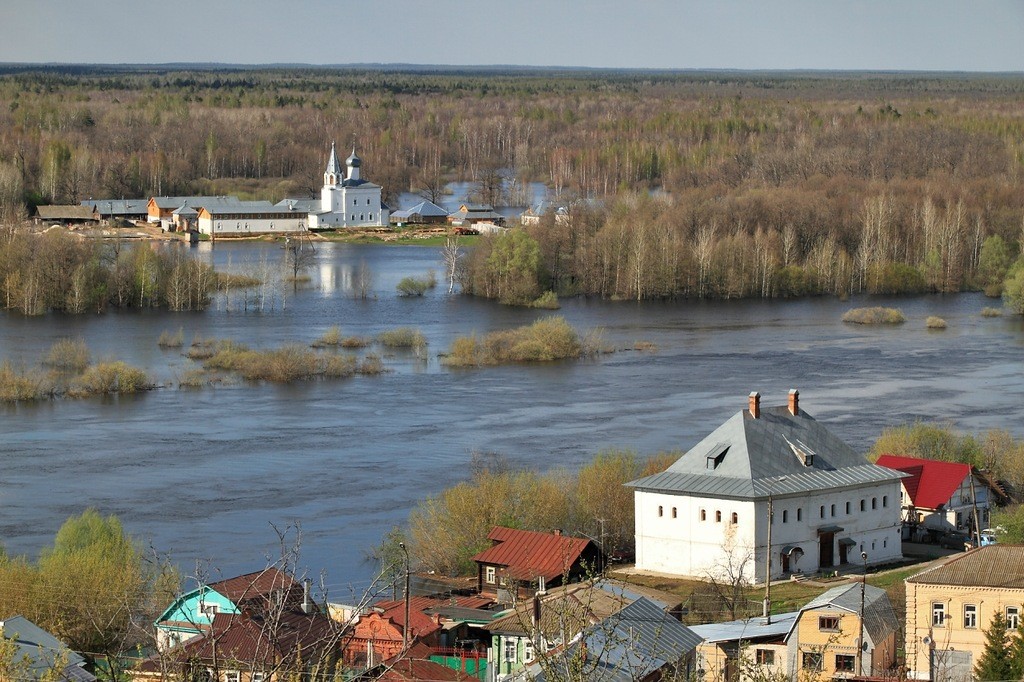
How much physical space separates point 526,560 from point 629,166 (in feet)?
130

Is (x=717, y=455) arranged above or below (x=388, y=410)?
above

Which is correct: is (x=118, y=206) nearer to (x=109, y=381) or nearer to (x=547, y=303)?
(x=547, y=303)

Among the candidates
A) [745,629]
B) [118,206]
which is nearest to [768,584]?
[745,629]

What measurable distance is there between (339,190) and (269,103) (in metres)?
26.5

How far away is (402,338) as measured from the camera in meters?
23.2

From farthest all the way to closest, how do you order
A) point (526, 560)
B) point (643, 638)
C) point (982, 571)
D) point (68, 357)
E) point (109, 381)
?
point (68, 357)
point (109, 381)
point (526, 560)
point (982, 571)
point (643, 638)

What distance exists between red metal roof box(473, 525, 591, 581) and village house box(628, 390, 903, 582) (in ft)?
2.59

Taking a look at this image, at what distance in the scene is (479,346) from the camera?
22281 millimetres

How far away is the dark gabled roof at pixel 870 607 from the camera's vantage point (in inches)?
364

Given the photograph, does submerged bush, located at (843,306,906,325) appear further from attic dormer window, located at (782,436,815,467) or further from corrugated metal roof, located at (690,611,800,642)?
corrugated metal roof, located at (690,611,800,642)

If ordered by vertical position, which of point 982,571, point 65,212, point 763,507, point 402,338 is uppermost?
point 982,571

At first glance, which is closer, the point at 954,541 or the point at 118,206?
the point at 954,541

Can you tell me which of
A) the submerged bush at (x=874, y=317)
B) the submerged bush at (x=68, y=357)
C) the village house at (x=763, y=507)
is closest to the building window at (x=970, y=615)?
the village house at (x=763, y=507)

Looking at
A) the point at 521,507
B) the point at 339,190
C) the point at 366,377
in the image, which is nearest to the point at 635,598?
the point at 521,507
